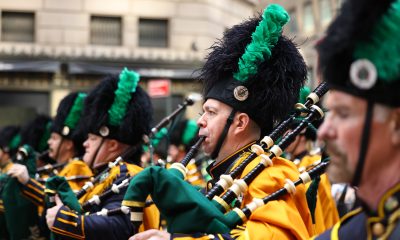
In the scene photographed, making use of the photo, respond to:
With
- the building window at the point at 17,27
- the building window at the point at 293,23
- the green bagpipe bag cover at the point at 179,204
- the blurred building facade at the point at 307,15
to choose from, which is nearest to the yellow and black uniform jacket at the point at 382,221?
the green bagpipe bag cover at the point at 179,204

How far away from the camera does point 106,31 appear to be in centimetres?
1920

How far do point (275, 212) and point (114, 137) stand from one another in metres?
2.64

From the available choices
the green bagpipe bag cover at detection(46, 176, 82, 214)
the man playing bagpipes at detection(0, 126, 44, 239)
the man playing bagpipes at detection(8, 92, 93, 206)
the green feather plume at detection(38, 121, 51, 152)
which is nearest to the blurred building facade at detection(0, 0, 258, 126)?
the green feather plume at detection(38, 121, 51, 152)

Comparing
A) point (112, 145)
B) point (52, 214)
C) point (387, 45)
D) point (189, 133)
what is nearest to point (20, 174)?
point (112, 145)

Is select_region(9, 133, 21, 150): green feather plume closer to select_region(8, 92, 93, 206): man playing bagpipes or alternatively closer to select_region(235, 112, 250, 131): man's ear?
select_region(8, 92, 93, 206): man playing bagpipes

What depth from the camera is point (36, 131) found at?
986 cm

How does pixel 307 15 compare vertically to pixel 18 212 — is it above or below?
above

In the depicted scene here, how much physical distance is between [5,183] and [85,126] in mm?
1051

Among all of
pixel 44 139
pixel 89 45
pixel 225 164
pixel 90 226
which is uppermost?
pixel 89 45

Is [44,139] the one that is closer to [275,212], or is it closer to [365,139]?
[275,212]

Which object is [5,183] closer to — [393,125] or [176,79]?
[393,125]

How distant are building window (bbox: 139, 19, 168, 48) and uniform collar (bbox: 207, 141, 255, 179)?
51.4 ft

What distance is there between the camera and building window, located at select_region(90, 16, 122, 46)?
19.2 metres

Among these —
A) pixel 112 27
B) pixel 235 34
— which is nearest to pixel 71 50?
pixel 112 27
